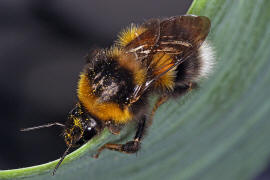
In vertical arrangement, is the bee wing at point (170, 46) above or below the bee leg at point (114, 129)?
above

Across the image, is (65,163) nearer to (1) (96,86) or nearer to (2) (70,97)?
(1) (96,86)

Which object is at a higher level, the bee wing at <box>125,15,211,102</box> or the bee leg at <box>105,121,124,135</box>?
the bee wing at <box>125,15,211,102</box>

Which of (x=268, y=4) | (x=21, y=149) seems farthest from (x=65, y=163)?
(x=21, y=149)

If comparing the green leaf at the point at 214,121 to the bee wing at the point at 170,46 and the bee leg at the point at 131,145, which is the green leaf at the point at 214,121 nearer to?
the bee leg at the point at 131,145

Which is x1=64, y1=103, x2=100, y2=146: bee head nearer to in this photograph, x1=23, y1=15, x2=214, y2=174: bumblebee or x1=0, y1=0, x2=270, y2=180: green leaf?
x1=23, y1=15, x2=214, y2=174: bumblebee

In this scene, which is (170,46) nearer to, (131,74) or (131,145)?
(131,74)

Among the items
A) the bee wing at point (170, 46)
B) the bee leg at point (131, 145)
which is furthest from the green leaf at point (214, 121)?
the bee wing at point (170, 46)

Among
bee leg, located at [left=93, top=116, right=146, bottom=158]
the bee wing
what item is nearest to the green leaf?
bee leg, located at [left=93, top=116, right=146, bottom=158]
